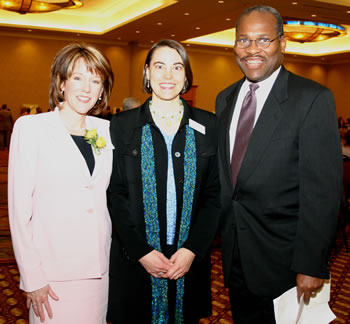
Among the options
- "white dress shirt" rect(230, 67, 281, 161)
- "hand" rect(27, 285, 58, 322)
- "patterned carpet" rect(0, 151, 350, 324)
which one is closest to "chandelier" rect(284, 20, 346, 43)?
"patterned carpet" rect(0, 151, 350, 324)

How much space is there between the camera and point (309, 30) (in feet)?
43.6

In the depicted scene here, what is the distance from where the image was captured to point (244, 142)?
1.97 m

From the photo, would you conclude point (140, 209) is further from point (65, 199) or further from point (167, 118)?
point (167, 118)

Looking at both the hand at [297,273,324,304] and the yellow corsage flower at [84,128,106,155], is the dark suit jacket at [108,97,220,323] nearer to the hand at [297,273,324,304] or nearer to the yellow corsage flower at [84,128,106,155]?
the yellow corsage flower at [84,128,106,155]

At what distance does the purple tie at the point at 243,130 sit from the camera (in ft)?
6.47

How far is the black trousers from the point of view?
2119 mm

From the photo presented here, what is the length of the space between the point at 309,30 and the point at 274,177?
13.0 m

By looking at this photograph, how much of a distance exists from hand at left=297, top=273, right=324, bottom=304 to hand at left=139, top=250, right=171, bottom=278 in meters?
0.65

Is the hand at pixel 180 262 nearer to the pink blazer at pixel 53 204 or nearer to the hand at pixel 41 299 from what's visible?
the pink blazer at pixel 53 204

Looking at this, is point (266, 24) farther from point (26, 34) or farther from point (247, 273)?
point (26, 34)

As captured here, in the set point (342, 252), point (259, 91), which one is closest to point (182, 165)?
point (259, 91)

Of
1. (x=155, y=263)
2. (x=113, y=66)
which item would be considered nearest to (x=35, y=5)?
(x=113, y=66)

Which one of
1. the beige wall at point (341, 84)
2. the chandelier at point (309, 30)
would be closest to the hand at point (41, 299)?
the chandelier at point (309, 30)

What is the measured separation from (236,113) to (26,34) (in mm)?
16190
